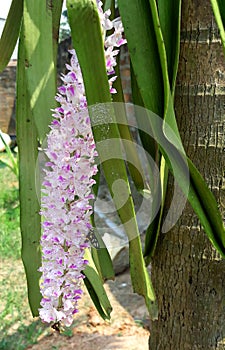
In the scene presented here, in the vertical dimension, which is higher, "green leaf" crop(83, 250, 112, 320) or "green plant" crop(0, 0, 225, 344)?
"green plant" crop(0, 0, 225, 344)

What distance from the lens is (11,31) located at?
2.28 feet

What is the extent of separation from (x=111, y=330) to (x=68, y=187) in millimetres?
1564

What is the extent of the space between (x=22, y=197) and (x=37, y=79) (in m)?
0.18

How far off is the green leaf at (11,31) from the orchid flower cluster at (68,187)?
19 centimetres

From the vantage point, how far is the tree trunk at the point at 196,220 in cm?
64

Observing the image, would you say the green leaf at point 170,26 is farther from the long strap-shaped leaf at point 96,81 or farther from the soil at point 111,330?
the soil at point 111,330

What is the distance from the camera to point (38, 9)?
1.80ft

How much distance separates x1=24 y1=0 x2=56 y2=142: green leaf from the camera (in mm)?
537

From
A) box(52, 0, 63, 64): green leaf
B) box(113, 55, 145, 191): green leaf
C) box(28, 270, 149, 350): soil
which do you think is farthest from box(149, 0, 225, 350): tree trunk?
box(28, 270, 149, 350): soil

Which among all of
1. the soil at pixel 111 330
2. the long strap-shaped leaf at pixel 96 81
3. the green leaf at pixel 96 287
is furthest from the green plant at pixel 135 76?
the soil at pixel 111 330

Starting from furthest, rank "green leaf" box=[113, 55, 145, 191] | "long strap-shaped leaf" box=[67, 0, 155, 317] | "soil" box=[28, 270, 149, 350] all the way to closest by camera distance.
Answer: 1. "soil" box=[28, 270, 149, 350]
2. "green leaf" box=[113, 55, 145, 191]
3. "long strap-shaped leaf" box=[67, 0, 155, 317]

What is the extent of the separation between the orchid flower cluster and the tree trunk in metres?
0.15

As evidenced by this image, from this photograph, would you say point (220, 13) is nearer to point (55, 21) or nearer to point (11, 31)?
point (55, 21)

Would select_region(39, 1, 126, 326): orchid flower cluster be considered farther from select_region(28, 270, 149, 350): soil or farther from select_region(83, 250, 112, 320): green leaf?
select_region(28, 270, 149, 350): soil
